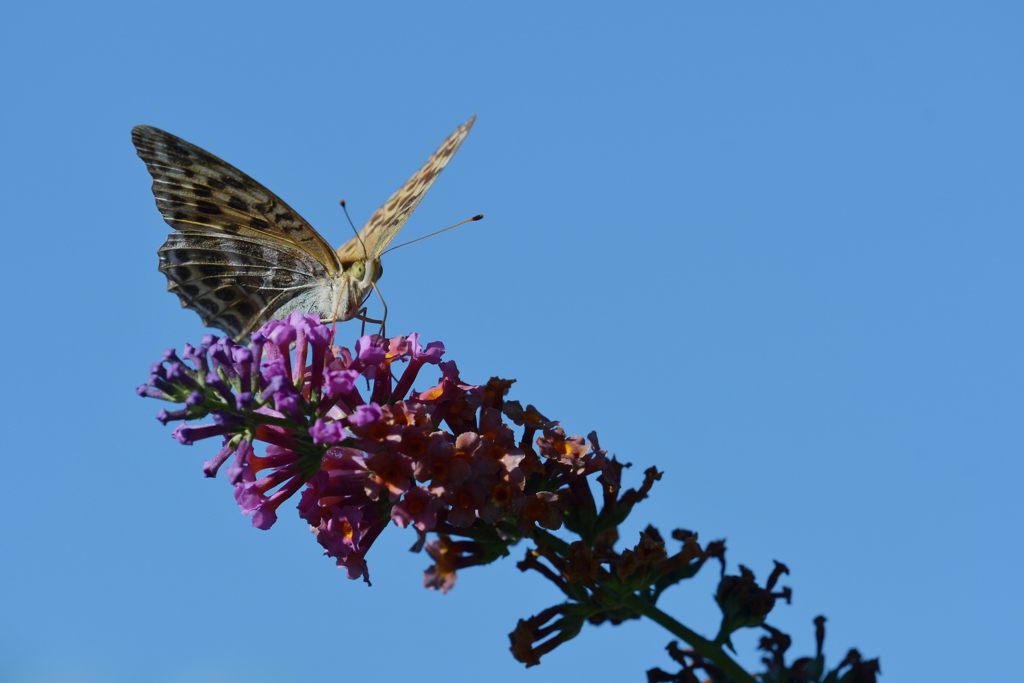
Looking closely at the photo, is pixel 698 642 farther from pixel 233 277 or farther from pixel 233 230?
pixel 233 230

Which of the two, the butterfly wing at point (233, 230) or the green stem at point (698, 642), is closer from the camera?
the green stem at point (698, 642)

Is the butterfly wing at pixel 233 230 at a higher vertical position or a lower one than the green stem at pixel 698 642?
higher

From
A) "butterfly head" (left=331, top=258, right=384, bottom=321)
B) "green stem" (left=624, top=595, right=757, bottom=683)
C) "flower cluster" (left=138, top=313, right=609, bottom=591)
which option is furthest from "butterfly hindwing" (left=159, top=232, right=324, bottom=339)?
"green stem" (left=624, top=595, right=757, bottom=683)

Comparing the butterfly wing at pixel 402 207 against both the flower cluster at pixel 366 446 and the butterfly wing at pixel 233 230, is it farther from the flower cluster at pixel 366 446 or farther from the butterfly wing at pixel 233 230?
the flower cluster at pixel 366 446

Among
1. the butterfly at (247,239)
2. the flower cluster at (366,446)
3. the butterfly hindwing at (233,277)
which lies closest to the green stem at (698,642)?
the flower cluster at (366,446)

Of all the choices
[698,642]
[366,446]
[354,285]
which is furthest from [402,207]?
[698,642]

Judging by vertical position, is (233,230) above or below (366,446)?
above

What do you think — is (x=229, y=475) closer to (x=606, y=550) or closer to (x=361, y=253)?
(x=606, y=550)

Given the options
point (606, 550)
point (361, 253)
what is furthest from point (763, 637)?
point (361, 253)
